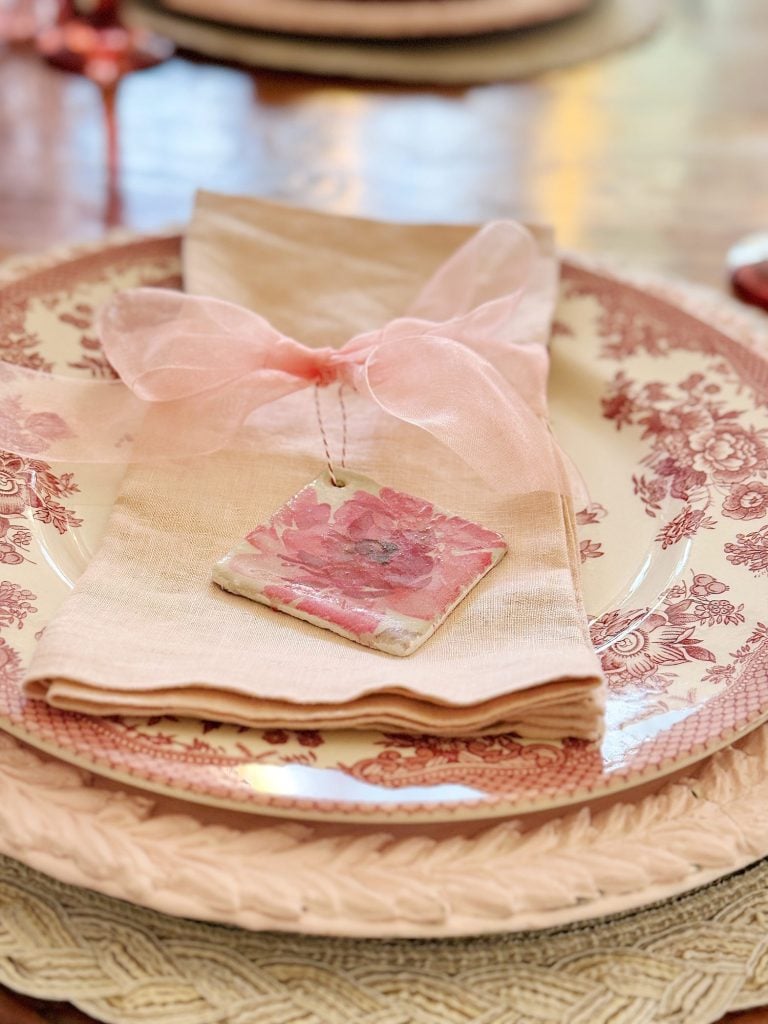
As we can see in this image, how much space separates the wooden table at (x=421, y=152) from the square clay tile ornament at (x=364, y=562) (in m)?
0.70

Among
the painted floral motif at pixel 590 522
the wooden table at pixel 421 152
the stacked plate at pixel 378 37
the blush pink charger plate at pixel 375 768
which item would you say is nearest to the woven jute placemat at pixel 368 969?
the blush pink charger plate at pixel 375 768

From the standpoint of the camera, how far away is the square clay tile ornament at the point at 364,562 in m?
0.72

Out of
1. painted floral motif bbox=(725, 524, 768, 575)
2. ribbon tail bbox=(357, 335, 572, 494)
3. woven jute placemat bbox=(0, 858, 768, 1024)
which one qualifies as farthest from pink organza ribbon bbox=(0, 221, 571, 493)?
woven jute placemat bbox=(0, 858, 768, 1024)

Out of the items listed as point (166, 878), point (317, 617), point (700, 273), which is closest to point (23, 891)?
point (166, 878)

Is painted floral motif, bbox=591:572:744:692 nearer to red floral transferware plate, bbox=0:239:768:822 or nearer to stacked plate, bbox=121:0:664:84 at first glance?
red floral transferware plate, bbox=0:239:768:822

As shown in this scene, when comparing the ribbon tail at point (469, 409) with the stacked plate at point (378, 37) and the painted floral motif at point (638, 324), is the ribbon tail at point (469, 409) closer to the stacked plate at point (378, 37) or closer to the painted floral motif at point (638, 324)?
the painted floral motif at point (638, 324)

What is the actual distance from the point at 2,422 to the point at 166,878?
0.38 m

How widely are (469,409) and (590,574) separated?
13 centimetres

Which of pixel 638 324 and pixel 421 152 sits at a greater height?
pixel 638 324

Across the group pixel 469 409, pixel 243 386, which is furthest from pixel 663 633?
pixel 243 386

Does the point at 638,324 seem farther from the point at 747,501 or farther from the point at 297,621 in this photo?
the point at 297,621

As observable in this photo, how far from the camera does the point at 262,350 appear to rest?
0.91 metres

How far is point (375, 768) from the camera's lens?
645mm

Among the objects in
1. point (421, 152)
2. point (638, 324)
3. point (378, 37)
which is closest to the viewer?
point (638, 324)
